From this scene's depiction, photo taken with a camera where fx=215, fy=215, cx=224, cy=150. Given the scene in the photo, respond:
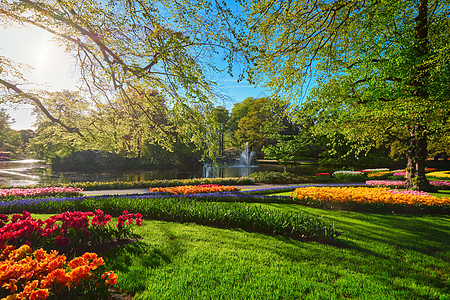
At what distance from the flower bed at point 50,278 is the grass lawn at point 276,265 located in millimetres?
504

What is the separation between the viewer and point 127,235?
4.43 metres

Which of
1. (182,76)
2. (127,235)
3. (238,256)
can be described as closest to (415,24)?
(182,76)

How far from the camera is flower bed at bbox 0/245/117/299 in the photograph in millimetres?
1894

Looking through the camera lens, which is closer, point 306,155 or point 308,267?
point 308,267

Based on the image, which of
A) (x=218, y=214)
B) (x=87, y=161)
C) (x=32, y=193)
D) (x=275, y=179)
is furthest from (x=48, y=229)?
(x=87, y=161)

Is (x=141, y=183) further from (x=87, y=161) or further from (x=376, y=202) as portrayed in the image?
(x=87, y=161)

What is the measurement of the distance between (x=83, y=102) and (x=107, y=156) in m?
23.6

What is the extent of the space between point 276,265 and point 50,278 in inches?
115

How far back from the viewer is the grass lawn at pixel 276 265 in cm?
279

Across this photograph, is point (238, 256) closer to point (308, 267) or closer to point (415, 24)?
point (308, 267)

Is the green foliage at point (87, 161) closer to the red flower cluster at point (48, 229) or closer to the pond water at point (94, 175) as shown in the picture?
the pond water at point (94, 175)

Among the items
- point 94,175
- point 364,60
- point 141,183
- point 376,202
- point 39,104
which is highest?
point 364,60

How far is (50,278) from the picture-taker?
6.44ft

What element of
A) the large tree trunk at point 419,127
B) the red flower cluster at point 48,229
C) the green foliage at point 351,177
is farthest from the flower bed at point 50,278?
the green foliage at point 351,177
